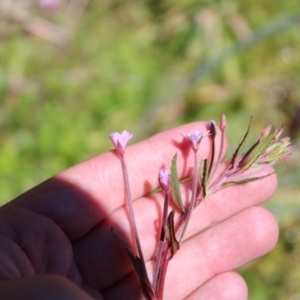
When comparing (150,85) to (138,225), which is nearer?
(138,225)

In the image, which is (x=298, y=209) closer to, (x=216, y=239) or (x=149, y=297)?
(x=216, y=239)

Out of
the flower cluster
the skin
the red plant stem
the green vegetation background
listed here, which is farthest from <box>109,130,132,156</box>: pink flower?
the green vegetation background

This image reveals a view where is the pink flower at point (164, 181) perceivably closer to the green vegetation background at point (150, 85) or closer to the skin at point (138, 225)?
the skin at point (138, 225)

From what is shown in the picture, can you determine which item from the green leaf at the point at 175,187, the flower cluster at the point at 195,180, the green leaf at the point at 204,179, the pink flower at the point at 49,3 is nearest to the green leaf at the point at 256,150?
the flower cluster at the point at 195,180

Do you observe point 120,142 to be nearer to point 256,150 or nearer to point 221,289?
point 256,150

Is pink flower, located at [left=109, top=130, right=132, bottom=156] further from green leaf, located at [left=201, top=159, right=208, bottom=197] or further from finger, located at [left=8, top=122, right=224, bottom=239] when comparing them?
green leaf, located at [left=201, top=159, right=208, bottom=197]

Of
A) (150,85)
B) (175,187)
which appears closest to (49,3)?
(150,85)
